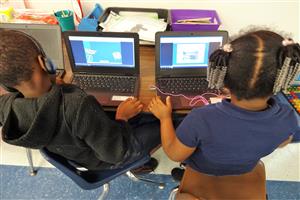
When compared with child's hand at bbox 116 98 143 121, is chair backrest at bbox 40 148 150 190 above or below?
below

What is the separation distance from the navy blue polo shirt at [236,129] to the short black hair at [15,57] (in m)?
0.50

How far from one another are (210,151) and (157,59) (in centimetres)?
50

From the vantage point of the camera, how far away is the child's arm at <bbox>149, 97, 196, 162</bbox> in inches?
36.2

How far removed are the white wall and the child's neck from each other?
0.85 meters

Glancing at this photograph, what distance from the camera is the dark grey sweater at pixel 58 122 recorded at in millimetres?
793

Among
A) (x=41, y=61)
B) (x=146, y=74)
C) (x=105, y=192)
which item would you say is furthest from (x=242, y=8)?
(x=105, y=192)

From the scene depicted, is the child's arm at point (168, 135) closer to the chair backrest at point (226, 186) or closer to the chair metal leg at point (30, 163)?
the chair backrest at point (226, 186)

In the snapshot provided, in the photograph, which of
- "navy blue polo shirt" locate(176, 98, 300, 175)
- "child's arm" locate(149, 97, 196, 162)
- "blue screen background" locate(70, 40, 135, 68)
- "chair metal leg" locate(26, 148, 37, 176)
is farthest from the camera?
"chair metal leg" locate(26, 148, 37, 176)

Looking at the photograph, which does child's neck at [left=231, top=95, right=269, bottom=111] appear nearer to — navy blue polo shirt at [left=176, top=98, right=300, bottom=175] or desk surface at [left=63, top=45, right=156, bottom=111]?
navy blue polo shirt at [left=176, top=98, right=300, bottom=175]

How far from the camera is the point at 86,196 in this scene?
59.7 inches

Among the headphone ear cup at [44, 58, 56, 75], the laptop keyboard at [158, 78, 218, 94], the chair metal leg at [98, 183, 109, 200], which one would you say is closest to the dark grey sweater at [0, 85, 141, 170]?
the headphone ear cup at [44, 58, 56, 75]

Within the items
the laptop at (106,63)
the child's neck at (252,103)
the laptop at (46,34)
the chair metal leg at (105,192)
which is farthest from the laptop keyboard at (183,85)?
the chair metal leg at (105,192)

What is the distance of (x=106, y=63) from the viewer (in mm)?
1246

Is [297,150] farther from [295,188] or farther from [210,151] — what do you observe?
[210,151]
